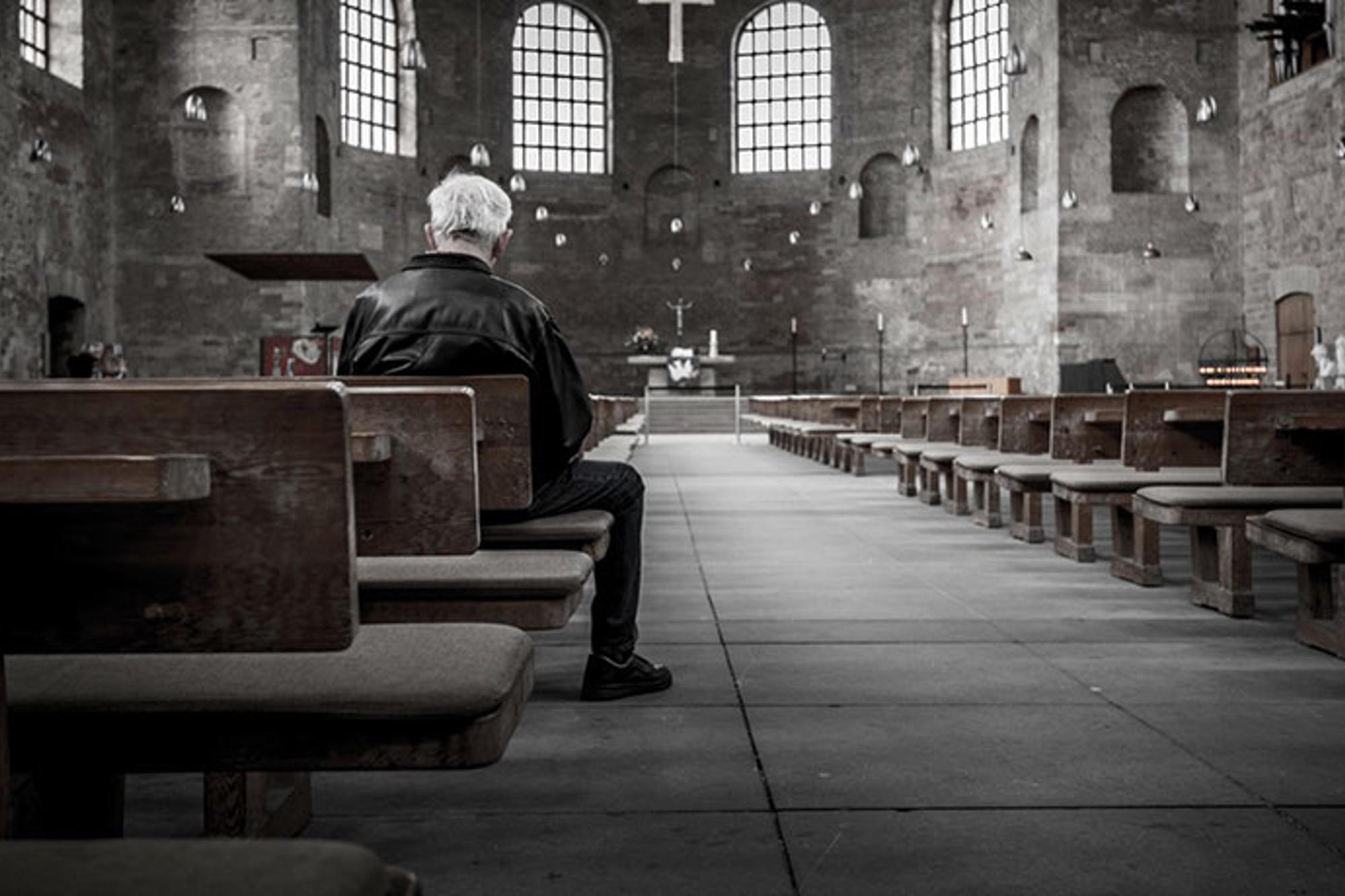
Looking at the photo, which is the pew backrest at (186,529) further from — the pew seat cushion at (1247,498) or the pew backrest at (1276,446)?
the pew seat cushion at (1247,498)

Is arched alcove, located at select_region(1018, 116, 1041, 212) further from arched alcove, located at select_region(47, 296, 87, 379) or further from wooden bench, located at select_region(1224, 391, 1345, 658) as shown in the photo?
wooden bench, located at select_region(1224, 391, 1345, 658)

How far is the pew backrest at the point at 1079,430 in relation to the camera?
5.90 meters

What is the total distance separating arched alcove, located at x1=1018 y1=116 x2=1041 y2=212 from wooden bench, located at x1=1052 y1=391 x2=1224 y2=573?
17562mm

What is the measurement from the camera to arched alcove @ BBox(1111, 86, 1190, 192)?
66.2 ft

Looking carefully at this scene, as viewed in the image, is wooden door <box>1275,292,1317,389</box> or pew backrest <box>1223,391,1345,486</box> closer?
pew backrest <box>1223,391,1345,486</box>

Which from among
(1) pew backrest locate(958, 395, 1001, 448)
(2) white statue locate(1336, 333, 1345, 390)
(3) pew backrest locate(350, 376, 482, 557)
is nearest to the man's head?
(3) pew backrest locate(350, 376, 482, 557)

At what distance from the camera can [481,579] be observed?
254cm

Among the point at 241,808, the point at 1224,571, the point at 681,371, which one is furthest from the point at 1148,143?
the point at 241,808

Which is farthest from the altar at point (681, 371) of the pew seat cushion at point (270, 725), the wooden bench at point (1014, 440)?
the pew seat cushion at point (270, 725)

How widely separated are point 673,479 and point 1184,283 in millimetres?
12253

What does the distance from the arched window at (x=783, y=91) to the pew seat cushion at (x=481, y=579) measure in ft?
82.4

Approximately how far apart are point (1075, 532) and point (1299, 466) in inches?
67.6

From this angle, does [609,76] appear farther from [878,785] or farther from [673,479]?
[878,785]

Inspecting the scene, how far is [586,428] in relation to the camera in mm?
2984
